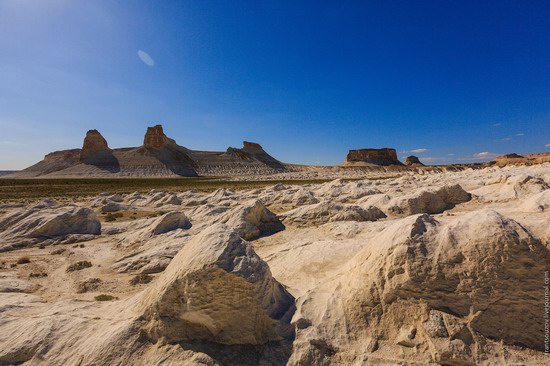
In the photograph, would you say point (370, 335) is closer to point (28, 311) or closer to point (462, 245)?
point (462, 245)

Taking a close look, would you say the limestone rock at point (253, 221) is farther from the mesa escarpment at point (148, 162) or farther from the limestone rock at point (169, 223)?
the mesa escarpment at point (148, 162)

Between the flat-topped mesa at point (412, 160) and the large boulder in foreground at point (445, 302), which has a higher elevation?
the flat-topped mesa at point (412, 160)

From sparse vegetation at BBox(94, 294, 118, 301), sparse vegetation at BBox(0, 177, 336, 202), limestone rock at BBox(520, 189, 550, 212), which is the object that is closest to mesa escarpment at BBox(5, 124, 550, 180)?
sparse vegetation at BBox(0, 177, 336, 202)

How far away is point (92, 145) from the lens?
13200cm

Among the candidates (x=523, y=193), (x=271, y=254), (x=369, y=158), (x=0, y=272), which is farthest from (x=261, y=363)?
(x=369, y=158)

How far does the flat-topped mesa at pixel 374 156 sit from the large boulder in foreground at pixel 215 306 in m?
161

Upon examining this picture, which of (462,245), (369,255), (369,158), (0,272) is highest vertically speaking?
(369,158)

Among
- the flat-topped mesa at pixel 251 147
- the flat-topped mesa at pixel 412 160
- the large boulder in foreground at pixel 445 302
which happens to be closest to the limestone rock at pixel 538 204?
the large boulder in foreground at pixel 445 302

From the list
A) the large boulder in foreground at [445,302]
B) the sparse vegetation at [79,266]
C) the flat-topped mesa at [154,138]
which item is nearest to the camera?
the large boulder in foreground at [445,302]

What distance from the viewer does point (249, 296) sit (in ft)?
15.4

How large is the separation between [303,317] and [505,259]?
3.63 meters

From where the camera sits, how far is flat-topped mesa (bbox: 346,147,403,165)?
158m

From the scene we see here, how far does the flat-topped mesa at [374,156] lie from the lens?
157625 mm

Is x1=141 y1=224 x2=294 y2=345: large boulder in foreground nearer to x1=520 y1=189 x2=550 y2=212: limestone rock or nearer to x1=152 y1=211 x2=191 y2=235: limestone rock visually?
x1=152 y1=211 x2=191 y2=235: limestone rock
